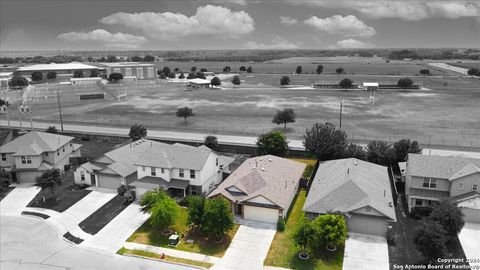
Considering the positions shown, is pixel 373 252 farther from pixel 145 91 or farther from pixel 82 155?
pixel 145 91

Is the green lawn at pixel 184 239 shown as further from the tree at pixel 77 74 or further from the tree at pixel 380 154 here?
the tree at pixel 77 74

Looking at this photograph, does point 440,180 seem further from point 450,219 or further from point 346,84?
point 346,84

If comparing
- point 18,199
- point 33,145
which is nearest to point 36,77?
point 33,145

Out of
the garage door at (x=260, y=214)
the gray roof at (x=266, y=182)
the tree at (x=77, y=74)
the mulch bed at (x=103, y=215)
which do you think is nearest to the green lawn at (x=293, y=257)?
the garage door at (x=260, y=214)

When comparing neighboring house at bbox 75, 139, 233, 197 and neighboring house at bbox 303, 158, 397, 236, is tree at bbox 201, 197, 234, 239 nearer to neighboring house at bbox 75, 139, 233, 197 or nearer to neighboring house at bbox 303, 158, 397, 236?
neighboring house at bbox 303, 158, 397, 236

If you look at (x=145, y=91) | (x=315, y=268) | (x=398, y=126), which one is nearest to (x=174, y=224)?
(x=315, y=268)

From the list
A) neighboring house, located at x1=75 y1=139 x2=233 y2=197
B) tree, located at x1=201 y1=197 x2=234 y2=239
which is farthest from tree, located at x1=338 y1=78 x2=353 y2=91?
tree, located at x1=201 y1=197 x2=234 y2=239
